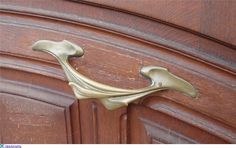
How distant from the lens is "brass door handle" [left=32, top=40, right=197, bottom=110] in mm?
447

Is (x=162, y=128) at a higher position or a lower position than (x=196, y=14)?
lower

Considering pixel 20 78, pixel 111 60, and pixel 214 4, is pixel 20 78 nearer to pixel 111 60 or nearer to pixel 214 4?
pixel 111 60

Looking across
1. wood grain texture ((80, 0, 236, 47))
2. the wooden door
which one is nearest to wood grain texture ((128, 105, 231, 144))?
the wooden door

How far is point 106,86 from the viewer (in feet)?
1.50

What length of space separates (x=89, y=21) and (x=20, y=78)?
0.44 feet

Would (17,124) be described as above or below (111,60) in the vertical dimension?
below

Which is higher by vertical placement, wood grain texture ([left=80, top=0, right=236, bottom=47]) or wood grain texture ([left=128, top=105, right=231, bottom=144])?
wood grain texture ([left=80, top=0, right=236, bottom=47])

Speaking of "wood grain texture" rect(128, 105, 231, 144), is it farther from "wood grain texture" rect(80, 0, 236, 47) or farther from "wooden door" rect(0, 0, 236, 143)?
"wood grain texture" rect(80, 0, 236, 47)

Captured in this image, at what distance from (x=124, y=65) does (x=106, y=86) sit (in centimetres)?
4

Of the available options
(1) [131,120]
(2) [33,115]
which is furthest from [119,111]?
(2) [33,115]

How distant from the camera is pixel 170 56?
0.45 metres

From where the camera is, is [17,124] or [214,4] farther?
[17,124]

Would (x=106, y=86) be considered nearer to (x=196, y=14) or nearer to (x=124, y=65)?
(x=124, y=65)

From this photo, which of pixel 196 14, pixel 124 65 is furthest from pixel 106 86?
pixel 196 14
